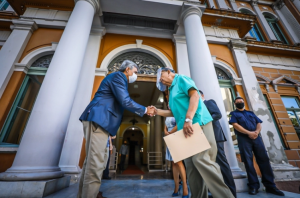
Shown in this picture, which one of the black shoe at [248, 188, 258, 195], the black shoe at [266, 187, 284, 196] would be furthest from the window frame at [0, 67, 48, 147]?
the black shoe at [266, 187, 284, 196]

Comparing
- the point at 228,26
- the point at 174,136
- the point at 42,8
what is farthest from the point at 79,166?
the point at 228,26

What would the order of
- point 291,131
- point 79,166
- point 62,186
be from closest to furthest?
point 62,186 < point 79,166 < point 291,131

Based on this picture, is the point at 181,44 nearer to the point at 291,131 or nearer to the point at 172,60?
the point at 172,60

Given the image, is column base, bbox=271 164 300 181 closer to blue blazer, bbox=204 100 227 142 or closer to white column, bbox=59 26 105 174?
blue blazer, bbox=204 100 227 142

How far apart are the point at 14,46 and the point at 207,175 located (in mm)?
5902

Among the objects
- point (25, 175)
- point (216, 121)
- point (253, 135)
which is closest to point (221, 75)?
point (253, 135)

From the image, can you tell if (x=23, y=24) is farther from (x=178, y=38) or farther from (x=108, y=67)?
(x=178, y=38)

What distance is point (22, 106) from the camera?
392cm

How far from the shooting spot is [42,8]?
4.94 metres

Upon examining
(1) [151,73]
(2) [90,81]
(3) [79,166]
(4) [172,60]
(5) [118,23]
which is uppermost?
(5) [118,23]

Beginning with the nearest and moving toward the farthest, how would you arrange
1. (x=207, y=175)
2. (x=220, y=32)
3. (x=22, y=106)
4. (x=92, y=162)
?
1. (x=207, y=175)
2. (x=92, y=162)
3. (x=22, y=106)
4. (x=220, y=32)

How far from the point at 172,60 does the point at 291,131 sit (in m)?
4.85

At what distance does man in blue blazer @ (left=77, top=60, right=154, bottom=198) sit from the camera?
146 centimetres

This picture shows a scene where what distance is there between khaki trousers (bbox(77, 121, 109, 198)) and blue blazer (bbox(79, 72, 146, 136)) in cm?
10
